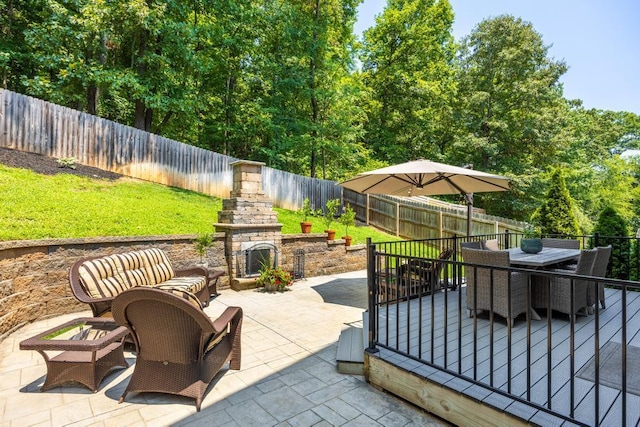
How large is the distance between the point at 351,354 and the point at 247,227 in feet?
12.8

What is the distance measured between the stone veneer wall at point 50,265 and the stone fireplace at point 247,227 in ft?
0.78

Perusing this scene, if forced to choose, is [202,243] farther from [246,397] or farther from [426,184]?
[426,184]

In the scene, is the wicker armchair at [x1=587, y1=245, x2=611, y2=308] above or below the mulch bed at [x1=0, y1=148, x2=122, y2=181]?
below

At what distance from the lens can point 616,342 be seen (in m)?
2.90

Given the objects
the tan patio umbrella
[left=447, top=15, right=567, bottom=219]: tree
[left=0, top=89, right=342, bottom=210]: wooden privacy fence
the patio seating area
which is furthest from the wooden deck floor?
[left=447, top=15, right=567, bottom=219]: tree

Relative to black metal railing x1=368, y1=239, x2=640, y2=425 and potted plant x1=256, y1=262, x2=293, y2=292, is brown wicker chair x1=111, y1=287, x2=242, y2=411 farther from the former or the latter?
potted plant x1=256, y1=262, x2=293, y2=292

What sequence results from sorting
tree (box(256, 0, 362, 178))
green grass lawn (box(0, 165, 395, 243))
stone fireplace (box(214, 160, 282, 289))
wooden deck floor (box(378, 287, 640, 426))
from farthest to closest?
tree (box(256, 0, 362, 178)) < stone fireplace (box(214, 160, 282, 289)) < green grass lawn (box(0, 165, 395, 243)) < wooden deck floor (box(378, 287, 640, 426))

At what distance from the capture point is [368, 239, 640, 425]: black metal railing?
1740 millimetres

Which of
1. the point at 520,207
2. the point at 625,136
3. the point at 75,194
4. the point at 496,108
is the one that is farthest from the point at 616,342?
the point at 625,136

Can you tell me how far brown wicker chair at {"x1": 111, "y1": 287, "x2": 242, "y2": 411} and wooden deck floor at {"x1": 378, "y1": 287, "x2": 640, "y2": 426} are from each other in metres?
1.56

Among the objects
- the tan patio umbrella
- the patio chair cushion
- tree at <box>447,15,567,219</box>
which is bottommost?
the patio chair cushion

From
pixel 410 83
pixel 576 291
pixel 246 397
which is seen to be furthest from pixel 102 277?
pixel 410 83

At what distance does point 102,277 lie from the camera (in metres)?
3.68

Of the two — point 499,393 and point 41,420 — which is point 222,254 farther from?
point 499,393
